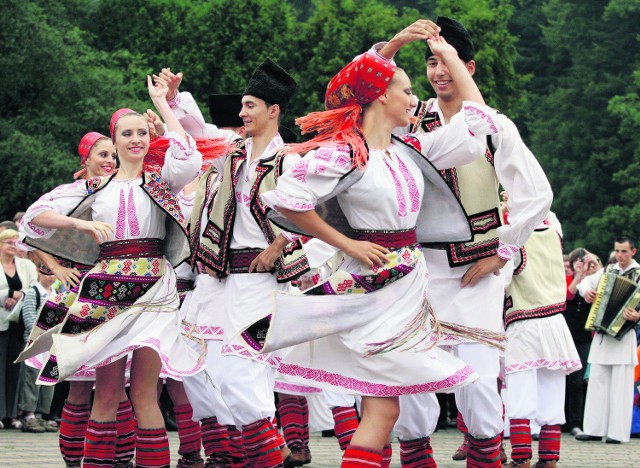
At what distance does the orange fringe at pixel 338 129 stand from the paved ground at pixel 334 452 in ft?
11.8

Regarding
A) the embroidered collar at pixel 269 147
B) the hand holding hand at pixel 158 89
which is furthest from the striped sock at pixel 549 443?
the hand holding hand at pixel 158 89

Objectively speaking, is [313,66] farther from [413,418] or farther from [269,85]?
[413,418]

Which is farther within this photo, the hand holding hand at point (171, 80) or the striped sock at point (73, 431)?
the hand holding hand at point (171, 80)

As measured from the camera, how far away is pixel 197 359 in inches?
297

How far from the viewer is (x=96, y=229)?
7215 millimetres

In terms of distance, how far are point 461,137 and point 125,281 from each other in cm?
210

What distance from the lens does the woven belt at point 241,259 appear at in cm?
766

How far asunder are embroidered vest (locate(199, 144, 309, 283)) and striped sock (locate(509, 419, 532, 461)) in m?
2.51

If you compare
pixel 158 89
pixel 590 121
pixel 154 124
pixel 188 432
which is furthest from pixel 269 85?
pixel 590 121

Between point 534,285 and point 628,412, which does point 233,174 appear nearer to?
point 534,285

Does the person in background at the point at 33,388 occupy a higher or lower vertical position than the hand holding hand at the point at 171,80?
lower

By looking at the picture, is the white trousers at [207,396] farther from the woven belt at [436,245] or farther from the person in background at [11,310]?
the person in background at [11,310]

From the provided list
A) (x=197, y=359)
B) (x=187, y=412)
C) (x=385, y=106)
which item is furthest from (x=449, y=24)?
(x=187, y=412)

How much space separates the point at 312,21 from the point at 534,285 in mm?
31391
